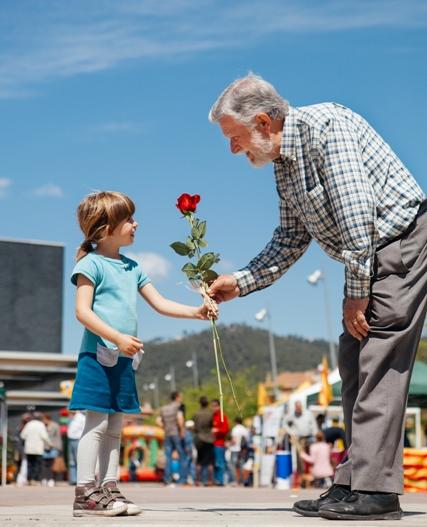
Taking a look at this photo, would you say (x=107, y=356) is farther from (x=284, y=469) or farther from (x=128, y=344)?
(x=284, y=469)

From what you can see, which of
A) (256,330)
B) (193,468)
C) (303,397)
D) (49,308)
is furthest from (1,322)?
(256,330)

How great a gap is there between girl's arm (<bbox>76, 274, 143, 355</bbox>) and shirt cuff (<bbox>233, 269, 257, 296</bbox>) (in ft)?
2.17

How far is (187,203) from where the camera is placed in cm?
555

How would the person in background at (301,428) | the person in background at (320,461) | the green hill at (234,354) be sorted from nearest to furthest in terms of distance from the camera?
the person in background at (320,461)
the person in background at (301,428)
the green hill at (234,354)

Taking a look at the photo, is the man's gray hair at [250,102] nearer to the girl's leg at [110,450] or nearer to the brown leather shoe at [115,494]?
the girl's leg at [110,450]

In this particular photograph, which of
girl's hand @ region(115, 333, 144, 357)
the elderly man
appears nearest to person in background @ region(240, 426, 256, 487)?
girl's hand @ region(115, 333, 144, 357)

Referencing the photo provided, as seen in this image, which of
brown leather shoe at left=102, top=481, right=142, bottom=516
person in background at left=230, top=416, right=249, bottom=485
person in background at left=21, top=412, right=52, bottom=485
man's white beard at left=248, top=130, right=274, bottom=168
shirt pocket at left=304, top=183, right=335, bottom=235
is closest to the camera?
shirt pocket at left=304, top=183, right=335, bottom=235

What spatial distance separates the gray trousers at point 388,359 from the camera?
472cm

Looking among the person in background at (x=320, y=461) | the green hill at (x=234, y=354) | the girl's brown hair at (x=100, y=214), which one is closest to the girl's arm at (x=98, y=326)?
the girl's brown hair at (x=100, y=214)

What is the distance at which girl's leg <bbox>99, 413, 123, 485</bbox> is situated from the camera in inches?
216

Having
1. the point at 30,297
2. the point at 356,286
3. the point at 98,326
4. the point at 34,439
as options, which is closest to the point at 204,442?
the point at 34,439

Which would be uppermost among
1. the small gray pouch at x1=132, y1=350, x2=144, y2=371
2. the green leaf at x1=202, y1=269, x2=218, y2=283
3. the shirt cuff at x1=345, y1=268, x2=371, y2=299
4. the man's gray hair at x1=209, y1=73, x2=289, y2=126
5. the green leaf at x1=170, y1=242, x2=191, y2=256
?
the man's gray hair at x1=209, y1=73, x2=289, y2=126

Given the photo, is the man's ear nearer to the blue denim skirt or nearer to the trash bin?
the blue denim skirt

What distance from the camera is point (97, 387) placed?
17.4ft
